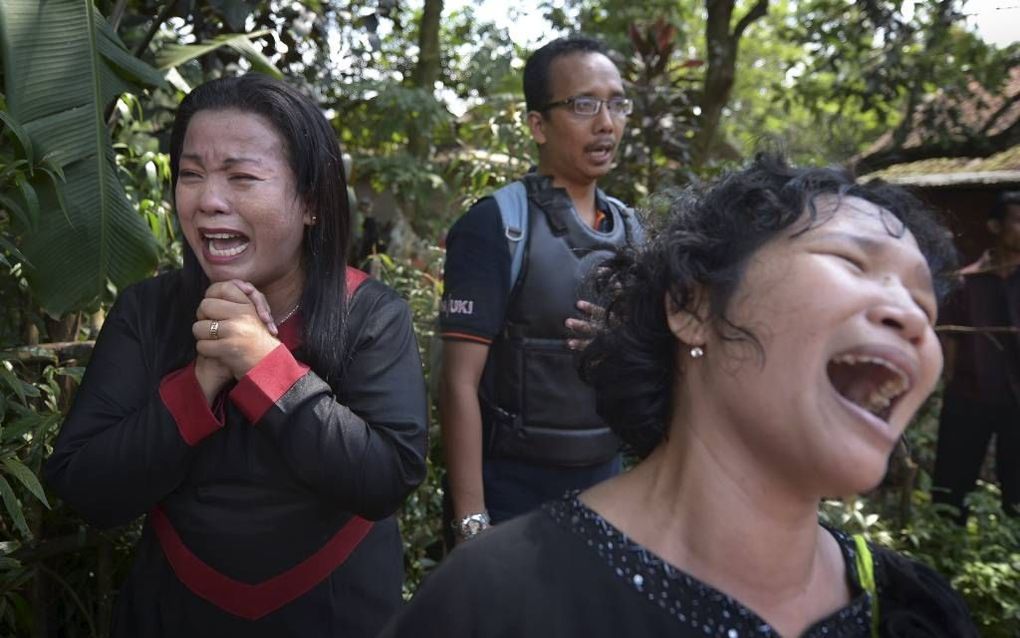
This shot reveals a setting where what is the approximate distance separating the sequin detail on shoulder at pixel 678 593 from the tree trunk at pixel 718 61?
673 centimetres

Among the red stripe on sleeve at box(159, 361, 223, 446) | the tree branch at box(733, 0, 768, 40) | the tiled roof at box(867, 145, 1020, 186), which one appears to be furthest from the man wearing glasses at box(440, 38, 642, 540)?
the tree branch at box(733, 0, 768, 40)

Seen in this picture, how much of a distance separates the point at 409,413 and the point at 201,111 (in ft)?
2.38

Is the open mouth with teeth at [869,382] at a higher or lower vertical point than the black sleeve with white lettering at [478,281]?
higher

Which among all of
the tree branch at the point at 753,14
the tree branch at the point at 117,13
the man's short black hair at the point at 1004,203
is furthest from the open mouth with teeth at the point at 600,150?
the tree branch at the point at 753,14

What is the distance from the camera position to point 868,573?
1509 mm

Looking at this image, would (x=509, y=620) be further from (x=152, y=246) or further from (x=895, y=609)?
(x=152, y=246)

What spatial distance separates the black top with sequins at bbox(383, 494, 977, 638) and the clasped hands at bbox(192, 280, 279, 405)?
2.09ft

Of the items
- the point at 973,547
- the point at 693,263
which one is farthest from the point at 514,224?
the point at 973,547

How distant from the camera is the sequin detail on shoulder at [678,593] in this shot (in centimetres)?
133

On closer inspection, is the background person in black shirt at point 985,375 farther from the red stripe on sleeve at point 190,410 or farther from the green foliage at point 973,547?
the red stripe on sleeve at point 190,410

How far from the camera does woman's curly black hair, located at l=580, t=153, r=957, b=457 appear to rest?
4.66 ft

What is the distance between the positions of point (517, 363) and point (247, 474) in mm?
1140

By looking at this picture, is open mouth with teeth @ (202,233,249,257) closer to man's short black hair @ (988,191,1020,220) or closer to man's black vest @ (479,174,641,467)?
man's black vest @ (479,174,641,467)

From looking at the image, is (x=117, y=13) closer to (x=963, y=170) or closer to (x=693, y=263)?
(x=693, y=263)
